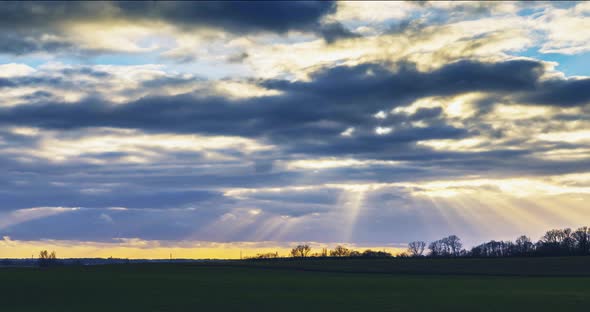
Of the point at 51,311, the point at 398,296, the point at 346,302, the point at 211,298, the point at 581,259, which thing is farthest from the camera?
the point at 581,259

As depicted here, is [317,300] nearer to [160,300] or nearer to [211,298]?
[211,298]

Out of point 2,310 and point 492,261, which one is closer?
point 2,310

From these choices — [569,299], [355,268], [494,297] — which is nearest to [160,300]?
[494,297]

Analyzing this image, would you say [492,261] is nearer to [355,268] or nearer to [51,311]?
[355,268]

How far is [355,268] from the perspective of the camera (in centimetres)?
17762

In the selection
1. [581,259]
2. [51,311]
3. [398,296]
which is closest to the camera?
[51,311]

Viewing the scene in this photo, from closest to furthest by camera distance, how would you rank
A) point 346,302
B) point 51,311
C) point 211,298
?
1. point 51,311
2. point 346,302
3. point 211,298

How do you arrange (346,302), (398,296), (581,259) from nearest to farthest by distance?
(346,302), (398,296), (581,259)

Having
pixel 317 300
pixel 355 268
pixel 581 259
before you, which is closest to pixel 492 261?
pixel 581 259

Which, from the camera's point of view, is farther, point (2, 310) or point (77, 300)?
point (77, 300)

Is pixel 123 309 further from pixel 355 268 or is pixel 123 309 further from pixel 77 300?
pixel 355 268

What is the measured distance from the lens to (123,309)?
55.5 meters

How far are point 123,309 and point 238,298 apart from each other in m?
15.8

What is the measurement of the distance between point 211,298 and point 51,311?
1768cm
